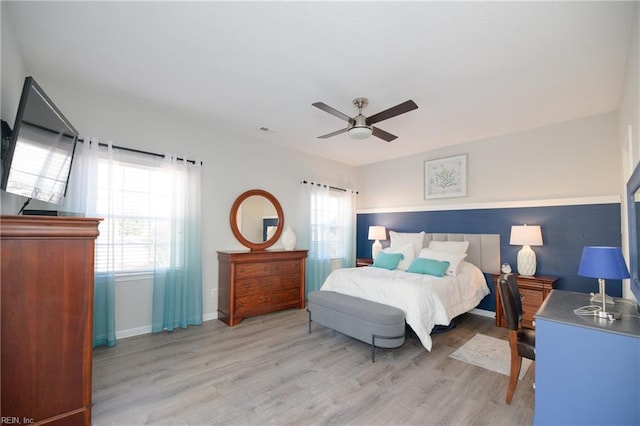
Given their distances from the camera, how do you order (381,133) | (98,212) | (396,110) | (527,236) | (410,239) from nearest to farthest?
(396,110)
(98,212)
(381,133)
(527,236)
(410,239)

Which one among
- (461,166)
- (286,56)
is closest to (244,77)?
(286,56)

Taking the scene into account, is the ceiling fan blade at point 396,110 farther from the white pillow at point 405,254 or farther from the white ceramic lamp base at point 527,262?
the white ceramic lamp base at point 527,262

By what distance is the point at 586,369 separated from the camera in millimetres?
1545

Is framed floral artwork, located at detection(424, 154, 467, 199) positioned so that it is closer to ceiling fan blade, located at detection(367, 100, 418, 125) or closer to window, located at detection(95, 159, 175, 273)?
ceiling fan blade, located at detection(367, 100, 418, 125)

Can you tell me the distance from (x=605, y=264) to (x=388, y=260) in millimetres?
2807

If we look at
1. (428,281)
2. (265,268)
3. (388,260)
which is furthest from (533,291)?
(265,268)

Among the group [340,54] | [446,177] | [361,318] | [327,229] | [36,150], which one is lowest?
[361,318]

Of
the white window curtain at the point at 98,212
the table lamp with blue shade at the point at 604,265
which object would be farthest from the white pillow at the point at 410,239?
the white window curtain at the point at 98,212

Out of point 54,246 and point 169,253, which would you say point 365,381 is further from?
point 169,253

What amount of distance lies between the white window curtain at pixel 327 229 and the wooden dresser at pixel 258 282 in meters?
0.59

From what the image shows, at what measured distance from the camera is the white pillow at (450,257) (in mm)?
3828

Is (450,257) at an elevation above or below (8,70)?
below

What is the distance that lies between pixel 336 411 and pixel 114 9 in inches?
128

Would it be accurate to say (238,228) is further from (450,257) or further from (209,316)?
(450,257)
